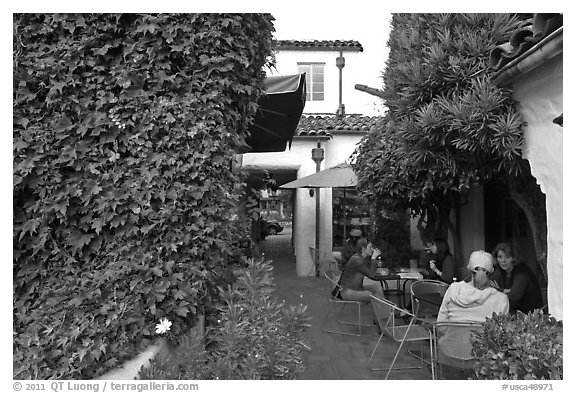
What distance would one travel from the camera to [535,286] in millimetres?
4410

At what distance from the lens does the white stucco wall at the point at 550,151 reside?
321 centimetres

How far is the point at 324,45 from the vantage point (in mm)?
14102

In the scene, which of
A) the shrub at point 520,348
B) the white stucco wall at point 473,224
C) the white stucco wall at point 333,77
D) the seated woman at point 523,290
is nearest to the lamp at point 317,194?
the white stucco wall at point 473,224

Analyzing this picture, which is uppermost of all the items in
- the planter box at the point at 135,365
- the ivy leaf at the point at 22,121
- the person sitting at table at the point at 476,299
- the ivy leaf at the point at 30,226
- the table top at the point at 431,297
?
the ivy leaf at the point at 22,121

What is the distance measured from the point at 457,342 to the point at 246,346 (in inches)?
82.0

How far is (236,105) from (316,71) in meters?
11.4

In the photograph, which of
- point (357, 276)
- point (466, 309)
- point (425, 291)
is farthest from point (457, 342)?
point (357, 276)

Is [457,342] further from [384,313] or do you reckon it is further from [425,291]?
[425,291]

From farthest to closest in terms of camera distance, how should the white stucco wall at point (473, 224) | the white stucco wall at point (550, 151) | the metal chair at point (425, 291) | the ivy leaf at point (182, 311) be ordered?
the white stucco wall at point (473, 224) < the metal chair at point (425, 291) < the white stucco wall at point (550, 151) < the ivy leaf at point (182, 311)

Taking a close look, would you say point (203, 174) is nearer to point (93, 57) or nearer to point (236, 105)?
point (236, 105)

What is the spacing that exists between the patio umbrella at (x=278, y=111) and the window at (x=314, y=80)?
6532 millimetres

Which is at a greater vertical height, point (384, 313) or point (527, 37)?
point (527, 37)

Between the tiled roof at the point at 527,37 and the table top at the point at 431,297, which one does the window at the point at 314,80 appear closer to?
the table top at the point at 431,297

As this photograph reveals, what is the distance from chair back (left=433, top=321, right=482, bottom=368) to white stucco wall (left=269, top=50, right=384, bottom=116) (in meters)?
11.0
